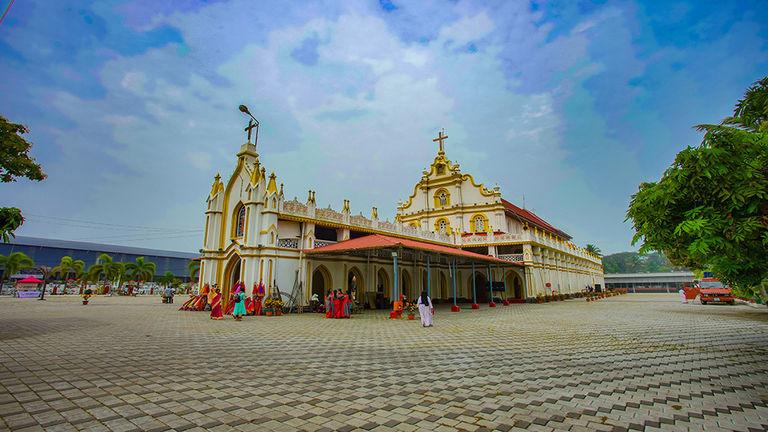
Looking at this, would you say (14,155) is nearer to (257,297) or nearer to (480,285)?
(257,297)

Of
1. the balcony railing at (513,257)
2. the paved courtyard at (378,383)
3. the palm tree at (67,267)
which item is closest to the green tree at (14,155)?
the paved courtyard at (378,383)

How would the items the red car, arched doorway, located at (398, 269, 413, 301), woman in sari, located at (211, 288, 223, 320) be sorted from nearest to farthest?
woman in sari, located at (211, 288, 223, 320) < the red car < arched doorway, located at (398, 269, 413, 301)

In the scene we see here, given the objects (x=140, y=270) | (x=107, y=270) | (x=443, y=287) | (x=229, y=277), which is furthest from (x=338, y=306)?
(x=140, y=270)

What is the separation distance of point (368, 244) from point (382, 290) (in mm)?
8939

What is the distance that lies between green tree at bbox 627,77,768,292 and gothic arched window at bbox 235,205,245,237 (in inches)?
791

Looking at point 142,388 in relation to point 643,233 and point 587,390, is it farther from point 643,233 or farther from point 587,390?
point 643,233

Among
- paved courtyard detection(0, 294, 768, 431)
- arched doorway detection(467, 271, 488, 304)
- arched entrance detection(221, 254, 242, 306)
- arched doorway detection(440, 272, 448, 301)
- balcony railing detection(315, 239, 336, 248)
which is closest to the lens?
paved courtyard detection(0, 294, 768, 431)

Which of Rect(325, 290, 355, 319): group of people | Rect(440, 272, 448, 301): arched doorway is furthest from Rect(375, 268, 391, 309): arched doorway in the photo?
Rect(325, 290, 355, 319): group of people

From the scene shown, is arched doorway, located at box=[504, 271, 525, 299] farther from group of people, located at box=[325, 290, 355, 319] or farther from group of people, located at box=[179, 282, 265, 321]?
group of people, located at box=[179, 282, 265, 321]

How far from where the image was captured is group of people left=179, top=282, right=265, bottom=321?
51.5 feet

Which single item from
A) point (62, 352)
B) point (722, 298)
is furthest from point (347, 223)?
point (722, 298)

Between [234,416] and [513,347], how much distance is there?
22.3ft

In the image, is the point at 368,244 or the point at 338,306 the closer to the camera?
the point at 338,306

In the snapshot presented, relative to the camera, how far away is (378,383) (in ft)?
17.7
